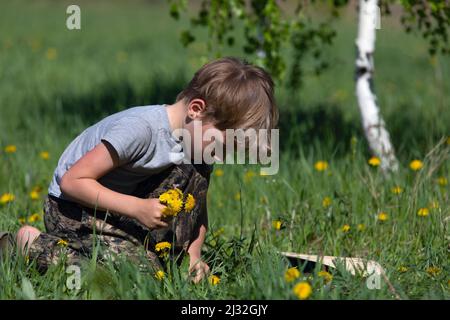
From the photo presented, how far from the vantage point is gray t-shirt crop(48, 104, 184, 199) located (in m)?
2.31

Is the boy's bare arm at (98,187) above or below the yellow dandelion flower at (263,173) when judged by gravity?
above

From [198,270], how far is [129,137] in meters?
0.50

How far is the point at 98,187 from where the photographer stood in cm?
223

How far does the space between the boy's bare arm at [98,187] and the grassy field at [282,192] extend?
0.60ft

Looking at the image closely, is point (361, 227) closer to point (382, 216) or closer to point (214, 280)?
point (382, 216)

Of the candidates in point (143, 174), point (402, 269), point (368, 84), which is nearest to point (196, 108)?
point (143, 174)

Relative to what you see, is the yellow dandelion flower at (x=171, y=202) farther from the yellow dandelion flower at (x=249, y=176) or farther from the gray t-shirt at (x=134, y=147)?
the yellow dandelion flower at (x=249, y=176)

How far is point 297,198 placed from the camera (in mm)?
3213

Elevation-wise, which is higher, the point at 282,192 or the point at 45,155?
the point at 45,155

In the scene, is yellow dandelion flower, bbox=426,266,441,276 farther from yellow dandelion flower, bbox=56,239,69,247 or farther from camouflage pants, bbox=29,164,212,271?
yellow dandelion flower, bbox=56,239,69,247

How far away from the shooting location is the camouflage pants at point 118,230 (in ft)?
7.67

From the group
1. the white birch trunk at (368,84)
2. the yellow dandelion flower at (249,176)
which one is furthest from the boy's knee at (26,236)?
the white birch trunk at (368,84)

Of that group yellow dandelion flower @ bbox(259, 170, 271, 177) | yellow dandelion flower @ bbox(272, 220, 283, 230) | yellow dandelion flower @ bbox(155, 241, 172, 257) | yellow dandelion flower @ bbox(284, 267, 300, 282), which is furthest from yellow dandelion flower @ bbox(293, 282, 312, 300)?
yellow dandelion flower @ bbox(259, 170, 271, 177)
